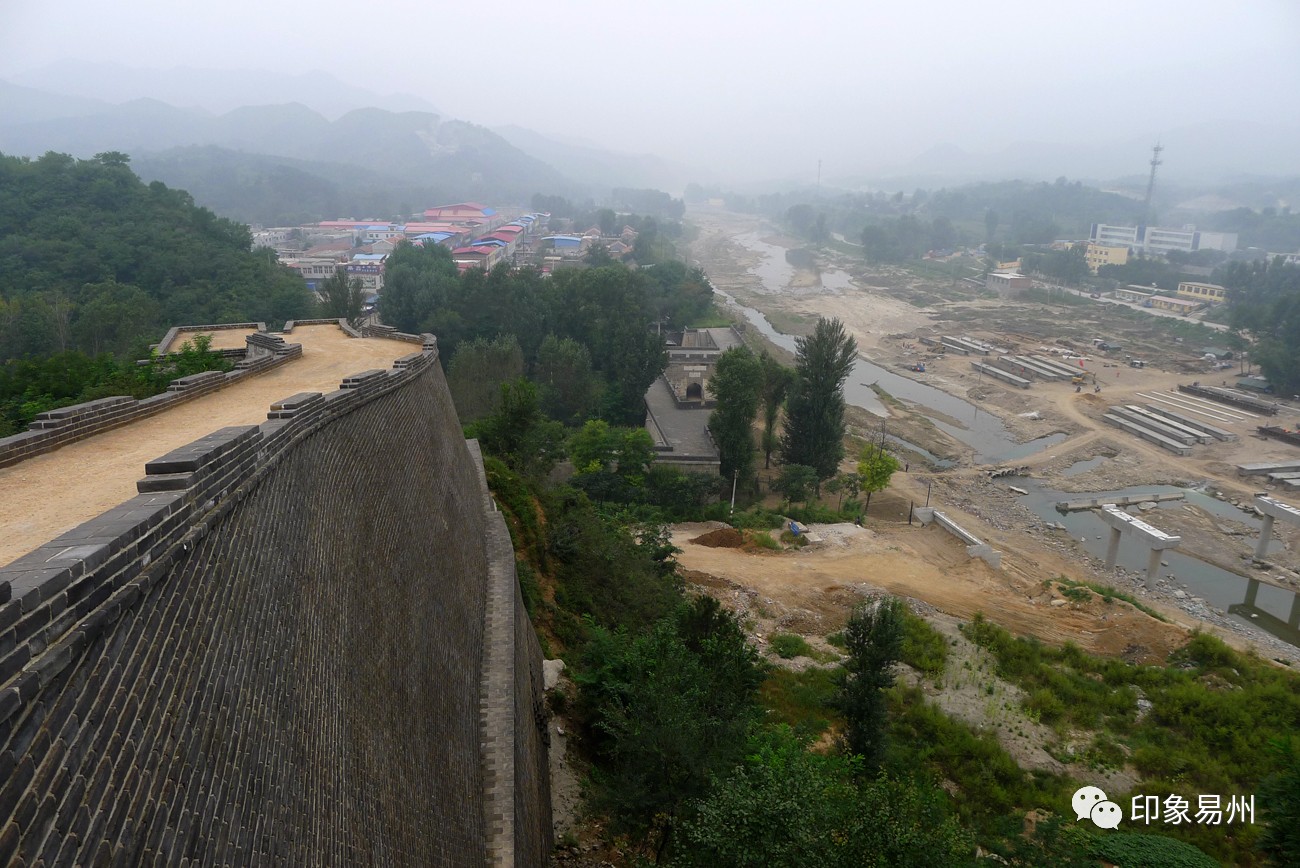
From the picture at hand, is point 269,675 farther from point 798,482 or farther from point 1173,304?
point 1173,304

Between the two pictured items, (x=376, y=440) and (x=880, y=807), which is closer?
(x=880, y=807)

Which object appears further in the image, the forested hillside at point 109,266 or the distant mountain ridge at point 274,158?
the distant mountain ridge at point 274,158

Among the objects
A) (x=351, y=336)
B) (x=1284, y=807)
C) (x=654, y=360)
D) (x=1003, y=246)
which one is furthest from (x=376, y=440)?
(x=1003, y=246)

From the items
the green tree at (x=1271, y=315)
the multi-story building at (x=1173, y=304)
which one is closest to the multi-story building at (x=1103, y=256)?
the multi-story building at (x=1173, y=304)

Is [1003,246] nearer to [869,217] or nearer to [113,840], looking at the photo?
[869,217]

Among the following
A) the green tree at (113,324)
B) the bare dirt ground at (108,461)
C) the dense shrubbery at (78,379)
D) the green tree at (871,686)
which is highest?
the bare dirt ground at (108,461)

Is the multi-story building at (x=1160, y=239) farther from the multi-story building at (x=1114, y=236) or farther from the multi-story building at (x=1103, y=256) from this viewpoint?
the multi-story building at (x=1103, y=256)
